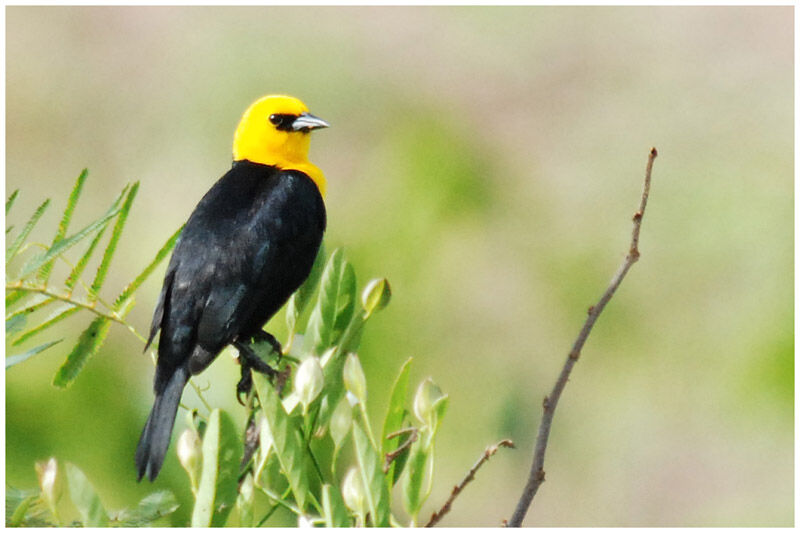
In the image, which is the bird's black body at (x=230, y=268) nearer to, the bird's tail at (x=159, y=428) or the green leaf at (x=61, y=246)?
the bird's tail at (x=159, y=428)

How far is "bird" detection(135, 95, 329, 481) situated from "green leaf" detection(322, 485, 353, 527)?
766 millimetres

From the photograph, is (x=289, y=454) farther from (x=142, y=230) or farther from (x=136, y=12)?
(x=136, y=12)

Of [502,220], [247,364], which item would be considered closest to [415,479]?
[247,364]

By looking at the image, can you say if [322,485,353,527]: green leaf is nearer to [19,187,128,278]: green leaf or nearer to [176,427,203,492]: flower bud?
[176,427,203,492]: flower bud

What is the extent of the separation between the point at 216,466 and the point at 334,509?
13 centimetres

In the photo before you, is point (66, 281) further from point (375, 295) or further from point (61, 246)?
point (375, 295)

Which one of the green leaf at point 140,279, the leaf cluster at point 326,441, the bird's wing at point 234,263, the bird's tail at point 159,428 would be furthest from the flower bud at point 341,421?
the bird's wing at point 234,263

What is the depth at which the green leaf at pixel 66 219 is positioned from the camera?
54.2 inches

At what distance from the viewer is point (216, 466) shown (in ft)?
3.61

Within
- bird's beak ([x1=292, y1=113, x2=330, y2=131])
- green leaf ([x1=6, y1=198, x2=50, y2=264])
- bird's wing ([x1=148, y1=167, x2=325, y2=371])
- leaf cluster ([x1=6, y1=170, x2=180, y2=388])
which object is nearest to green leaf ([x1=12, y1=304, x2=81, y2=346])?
leaf cluster ([x1=6, y1=170, x2=180, y2=388])

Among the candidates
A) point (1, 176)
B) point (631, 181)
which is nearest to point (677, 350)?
point (631, 181)

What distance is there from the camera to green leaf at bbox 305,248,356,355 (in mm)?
1317

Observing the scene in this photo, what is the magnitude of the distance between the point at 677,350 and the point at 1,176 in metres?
2.64

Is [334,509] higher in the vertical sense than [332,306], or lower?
lower
